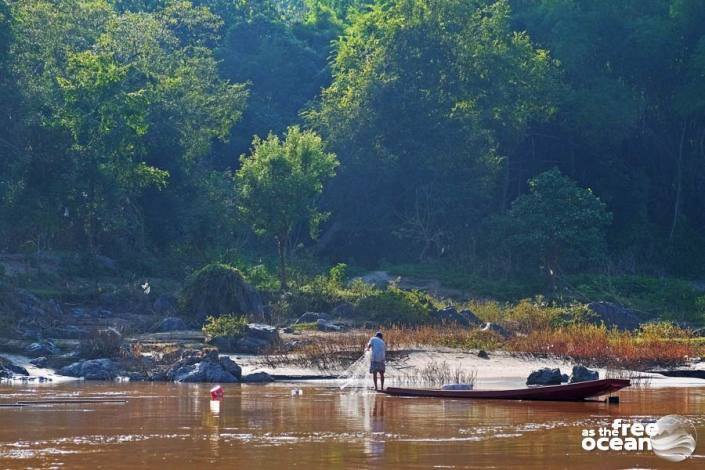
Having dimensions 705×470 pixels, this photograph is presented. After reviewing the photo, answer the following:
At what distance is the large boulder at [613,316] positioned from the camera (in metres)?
39.9

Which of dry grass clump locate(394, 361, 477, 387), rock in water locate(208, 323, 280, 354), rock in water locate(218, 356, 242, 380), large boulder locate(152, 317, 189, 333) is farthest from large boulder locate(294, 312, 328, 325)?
rock in water locate(218, 356, 242, 380)

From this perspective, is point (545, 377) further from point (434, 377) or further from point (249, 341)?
point (249, 341)

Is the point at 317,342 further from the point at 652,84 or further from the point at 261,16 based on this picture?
the point at 261,16

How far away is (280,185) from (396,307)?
7728 millimetres

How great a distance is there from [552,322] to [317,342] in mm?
9332

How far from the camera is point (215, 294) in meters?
36.6

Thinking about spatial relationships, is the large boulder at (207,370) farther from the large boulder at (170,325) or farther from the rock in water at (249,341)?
the large boulder at (170,325)

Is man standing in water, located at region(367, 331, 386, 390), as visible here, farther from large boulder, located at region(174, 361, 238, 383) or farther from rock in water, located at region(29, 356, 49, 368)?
rock in water, located at region(29, 356, 49, 368)

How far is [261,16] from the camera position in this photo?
229ft

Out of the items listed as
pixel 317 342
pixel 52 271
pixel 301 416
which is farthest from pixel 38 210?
pixel 301 416

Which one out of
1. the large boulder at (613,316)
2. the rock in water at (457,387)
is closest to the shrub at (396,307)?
the large boulder at (613,316)

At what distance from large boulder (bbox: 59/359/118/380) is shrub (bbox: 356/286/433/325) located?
1109 centimetres

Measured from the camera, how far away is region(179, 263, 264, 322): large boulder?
1439 inches

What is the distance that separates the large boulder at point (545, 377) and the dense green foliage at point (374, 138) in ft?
50.0
